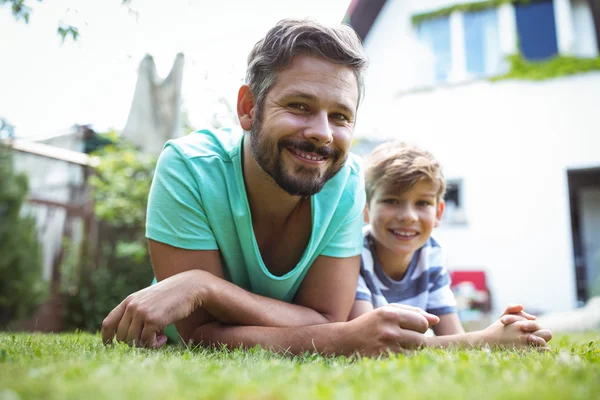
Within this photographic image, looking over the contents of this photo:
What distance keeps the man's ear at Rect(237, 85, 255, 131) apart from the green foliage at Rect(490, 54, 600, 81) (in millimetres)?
8842

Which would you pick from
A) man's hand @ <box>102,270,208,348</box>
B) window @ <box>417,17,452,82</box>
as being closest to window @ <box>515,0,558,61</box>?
window @ <box>417,17,452,82</box>

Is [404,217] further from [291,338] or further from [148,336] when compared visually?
[148,336]

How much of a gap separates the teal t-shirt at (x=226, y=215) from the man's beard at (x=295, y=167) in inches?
4.8

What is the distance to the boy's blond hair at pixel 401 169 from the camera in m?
3.28

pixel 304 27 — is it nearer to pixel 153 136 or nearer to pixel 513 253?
pixel 153 136

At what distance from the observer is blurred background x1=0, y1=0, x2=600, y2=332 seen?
9.46ft

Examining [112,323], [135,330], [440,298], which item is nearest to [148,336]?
[135,330]

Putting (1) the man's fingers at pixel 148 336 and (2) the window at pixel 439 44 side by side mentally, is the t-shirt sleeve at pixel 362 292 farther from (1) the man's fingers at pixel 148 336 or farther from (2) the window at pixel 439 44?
(2) the window at pixel 439 44

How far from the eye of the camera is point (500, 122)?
1042 cm

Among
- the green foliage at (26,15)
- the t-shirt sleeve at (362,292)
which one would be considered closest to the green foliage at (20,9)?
the green foliage at (26,15)

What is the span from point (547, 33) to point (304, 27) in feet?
30.2

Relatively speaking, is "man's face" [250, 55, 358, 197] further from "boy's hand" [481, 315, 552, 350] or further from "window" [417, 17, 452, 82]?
"window" [417, 17, 452, 82]

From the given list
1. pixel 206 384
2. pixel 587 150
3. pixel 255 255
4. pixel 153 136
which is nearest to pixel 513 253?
pixel 587 150

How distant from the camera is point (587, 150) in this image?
9773 mm
